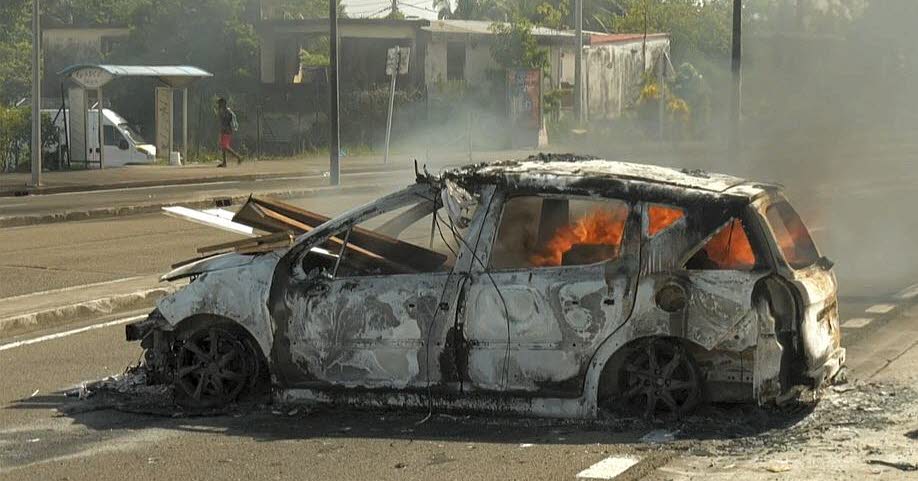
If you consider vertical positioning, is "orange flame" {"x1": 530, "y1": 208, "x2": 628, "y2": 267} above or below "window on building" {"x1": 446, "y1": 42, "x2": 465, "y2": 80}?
A: below

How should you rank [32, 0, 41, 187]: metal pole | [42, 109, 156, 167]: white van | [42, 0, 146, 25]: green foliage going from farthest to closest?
[42, 0, 146, 25]: green foliage
[42, 109, 156, 167]: white van
[32, 0, 41, 187]: metal pole

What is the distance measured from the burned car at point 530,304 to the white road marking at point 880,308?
14.6 ft

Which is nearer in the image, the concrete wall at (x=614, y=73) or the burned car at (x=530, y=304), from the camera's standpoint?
the burned car at (x=530, y=304)

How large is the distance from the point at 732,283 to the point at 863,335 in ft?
13.0

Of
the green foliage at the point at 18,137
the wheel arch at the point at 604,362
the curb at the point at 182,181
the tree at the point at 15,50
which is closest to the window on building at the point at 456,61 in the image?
the curb at the point at 182,181

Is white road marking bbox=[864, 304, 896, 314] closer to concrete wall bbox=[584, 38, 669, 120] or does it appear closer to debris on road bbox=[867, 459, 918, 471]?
debris on road bbox=[867, 459, 918, 471]

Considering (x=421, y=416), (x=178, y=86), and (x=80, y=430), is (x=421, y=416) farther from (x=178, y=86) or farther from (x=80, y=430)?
(x=178, y=86)

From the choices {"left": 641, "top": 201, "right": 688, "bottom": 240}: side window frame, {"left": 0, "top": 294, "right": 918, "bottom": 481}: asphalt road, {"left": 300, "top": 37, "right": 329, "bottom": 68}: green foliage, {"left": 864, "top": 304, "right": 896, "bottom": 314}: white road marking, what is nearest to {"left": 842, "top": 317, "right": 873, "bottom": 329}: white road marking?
{"left": 864, "top": 304, "right": 896, "bottom": 314}: white road marking

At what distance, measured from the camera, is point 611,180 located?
876cm

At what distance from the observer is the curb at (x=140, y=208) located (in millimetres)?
23655

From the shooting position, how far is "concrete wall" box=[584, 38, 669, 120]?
61.1 m

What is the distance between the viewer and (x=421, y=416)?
346 inches

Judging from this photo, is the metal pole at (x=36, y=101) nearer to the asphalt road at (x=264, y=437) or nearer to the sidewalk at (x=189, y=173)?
the sidewalk at (x=189, y=173)

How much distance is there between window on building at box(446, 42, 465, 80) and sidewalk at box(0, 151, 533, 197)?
1109cm
